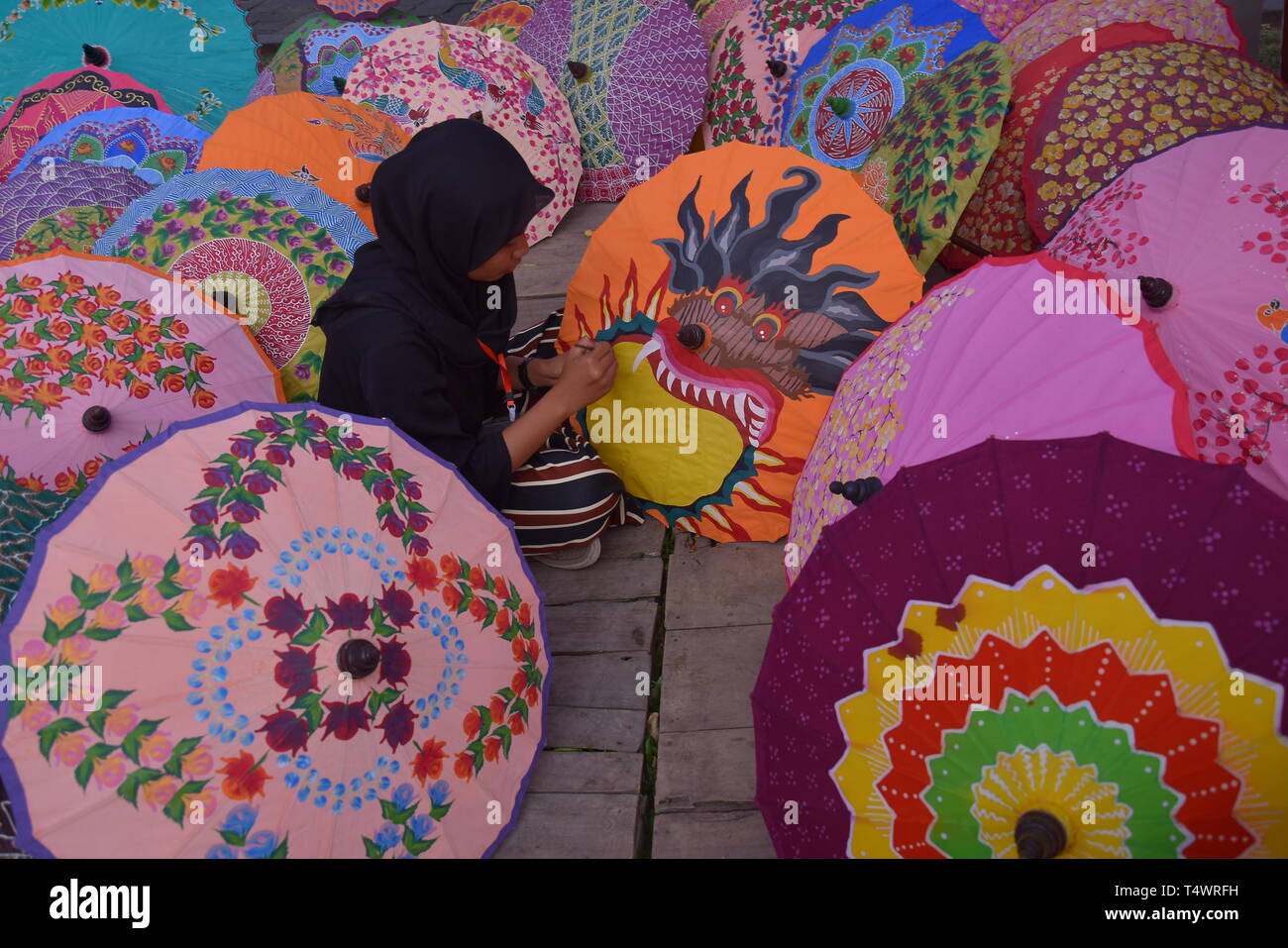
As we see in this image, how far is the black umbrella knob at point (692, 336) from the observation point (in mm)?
2221

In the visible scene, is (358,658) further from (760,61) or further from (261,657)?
(760,61)

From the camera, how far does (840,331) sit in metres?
2.20

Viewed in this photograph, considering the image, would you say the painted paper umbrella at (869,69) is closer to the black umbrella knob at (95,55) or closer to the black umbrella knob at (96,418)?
the black umbrella knob at (96,418)

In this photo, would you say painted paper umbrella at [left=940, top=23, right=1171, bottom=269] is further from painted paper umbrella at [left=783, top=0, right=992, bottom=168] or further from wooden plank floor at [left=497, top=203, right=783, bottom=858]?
wooden plank floor at [left=497, top=203, right=783, bottom=858]

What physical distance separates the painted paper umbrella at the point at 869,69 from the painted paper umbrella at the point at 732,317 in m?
0.91

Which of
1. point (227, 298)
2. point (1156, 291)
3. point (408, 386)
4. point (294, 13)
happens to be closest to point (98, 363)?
point (227, 298)

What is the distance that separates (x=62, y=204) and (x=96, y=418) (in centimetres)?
129

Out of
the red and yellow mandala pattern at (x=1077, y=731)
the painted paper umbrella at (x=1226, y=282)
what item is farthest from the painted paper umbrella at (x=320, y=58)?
the red and yellow mandala pattern at (x=1077, y=731)

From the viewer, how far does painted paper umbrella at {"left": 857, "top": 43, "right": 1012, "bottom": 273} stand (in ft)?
7.88

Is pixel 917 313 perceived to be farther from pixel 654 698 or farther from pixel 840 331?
pixel 654 698

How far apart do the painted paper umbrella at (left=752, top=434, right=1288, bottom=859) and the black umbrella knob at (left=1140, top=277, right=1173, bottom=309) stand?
490 mm

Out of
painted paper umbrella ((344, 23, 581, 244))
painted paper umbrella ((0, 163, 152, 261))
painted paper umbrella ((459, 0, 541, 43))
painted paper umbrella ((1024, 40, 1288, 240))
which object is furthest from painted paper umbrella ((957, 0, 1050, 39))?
A: painted paper umbrella ((0, 163, 152, 261))

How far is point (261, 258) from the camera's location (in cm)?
244

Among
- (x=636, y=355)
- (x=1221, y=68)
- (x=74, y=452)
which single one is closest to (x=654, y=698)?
(x=636, y=355)
